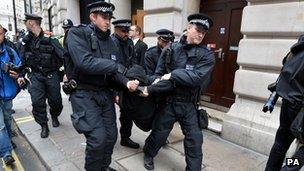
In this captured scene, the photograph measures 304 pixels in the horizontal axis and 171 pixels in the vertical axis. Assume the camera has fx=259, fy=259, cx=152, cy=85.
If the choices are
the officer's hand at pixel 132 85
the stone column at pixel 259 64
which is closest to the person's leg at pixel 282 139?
the stone column at pixel 259 64

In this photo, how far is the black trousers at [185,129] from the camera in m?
2.91

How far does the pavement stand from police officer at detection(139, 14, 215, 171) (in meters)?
0.61

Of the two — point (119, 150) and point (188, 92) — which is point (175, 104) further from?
point (119, 150)

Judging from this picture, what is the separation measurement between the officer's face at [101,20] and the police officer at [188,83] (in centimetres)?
79

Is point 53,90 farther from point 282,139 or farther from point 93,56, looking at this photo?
point 282,139

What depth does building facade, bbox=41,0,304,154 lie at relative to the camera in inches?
143

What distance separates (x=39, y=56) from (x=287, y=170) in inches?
151

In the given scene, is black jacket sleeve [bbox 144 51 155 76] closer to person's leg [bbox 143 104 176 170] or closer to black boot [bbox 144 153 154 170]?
person's leg [bbox 143 104 176 170]

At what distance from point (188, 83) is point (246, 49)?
5.86 feet

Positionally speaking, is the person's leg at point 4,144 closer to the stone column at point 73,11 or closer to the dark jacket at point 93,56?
the dark jacket at point 93,56

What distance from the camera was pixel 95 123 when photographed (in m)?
2.68

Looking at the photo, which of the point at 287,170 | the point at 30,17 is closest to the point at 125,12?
the point at 30,17

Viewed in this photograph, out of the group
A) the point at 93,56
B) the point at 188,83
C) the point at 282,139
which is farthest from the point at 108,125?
the point at 282,139

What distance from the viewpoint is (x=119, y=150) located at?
12.8ft
